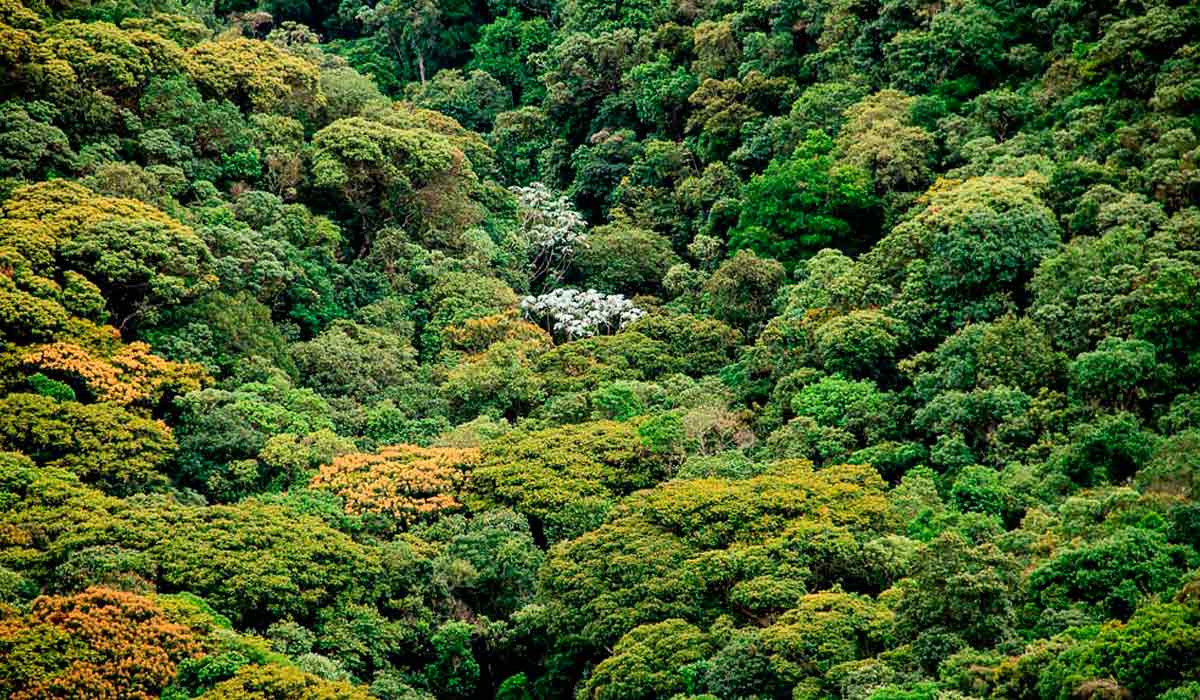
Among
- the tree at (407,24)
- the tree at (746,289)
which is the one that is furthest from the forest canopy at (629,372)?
the tree at (407,24)

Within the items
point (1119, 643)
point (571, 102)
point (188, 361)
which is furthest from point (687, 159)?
point (1119, 643)

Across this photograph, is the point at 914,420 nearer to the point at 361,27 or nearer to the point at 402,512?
the point at 402,512

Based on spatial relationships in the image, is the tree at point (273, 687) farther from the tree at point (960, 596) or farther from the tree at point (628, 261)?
the tree at point (628, 261)

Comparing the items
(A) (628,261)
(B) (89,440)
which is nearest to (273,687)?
(B) (89,440)

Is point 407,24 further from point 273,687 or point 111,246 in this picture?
point 273,687

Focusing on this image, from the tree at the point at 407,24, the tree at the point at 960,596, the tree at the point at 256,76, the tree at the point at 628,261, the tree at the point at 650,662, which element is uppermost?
the tree at the point at 407,24

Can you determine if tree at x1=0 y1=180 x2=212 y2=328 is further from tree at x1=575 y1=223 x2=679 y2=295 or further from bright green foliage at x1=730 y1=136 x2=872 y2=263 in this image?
bright green foliage at x1=730 y1=136 x2=872 y2=263

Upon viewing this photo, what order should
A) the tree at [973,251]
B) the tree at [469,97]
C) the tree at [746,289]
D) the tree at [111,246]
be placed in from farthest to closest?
the tree at [469,97] < the tree at [746,289] < the tree at [111,246] < the tree at [973,251]
